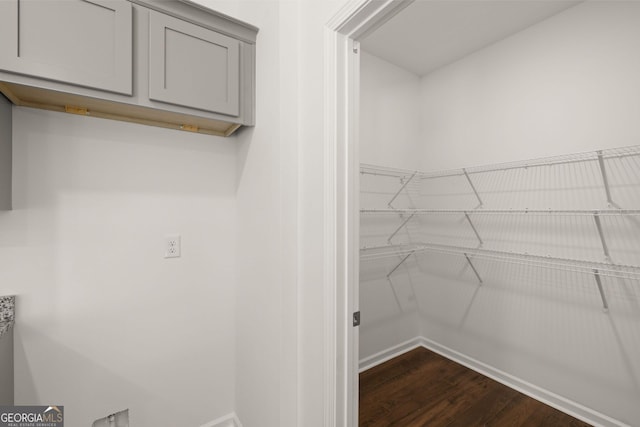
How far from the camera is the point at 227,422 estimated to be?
164 centimetres

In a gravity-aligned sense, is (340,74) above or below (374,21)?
below

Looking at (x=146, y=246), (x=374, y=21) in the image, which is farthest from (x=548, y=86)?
(x=146, y=246)

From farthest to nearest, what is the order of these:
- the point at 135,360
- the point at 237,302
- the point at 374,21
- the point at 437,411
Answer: the point at 437,411 < the point at 237,302 < the point at 135,360 < the point at 374,21

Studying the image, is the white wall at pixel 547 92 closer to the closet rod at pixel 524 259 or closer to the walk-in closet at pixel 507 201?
the walk-in closet at pixel 507 201

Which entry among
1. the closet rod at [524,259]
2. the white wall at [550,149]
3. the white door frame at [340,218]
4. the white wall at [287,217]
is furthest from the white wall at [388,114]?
the white door frame at [340,218]

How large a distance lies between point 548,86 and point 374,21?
5.82 feet

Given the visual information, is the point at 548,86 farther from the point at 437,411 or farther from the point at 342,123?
the point at 437,411

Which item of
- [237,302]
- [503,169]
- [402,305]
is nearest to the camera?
[237,302]

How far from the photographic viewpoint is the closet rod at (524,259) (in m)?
1.59

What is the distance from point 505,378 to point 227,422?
2.10 metres

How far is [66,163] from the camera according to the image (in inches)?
48.4

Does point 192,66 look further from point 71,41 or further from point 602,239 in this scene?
point 602,239

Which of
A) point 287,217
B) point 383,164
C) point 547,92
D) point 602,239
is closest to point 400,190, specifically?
point 383,164

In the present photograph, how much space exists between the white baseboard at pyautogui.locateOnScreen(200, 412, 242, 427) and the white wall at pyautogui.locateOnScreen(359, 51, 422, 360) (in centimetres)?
108
